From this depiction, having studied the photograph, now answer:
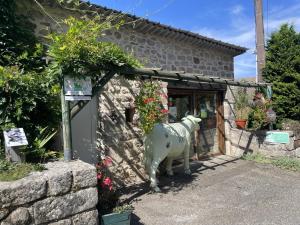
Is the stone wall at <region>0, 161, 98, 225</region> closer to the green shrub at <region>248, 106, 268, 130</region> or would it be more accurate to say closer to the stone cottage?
the stone cottage

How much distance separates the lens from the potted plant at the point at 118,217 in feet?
13.3

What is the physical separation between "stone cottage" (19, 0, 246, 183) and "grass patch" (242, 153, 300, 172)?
3.24 feet

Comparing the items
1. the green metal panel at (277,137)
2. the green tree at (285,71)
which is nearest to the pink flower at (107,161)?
the green metal panel at (277,137)

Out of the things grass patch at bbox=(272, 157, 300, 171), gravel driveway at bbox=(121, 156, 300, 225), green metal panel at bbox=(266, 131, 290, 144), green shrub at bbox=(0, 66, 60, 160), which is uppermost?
green shrub at bbox=(0, 66, 60, 160)

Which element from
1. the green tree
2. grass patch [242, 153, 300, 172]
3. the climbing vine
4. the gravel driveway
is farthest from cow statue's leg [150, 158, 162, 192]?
the green tree

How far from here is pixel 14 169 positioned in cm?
346

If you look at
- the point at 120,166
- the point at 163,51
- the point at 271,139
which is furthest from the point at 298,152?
the point at 120,166

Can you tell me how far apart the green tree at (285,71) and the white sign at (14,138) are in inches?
314

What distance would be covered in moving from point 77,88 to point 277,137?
22.0 ft

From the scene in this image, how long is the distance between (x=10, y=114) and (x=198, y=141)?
6.05 metres

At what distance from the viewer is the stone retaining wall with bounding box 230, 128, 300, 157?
8648 millimetres

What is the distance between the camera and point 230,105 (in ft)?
32.1

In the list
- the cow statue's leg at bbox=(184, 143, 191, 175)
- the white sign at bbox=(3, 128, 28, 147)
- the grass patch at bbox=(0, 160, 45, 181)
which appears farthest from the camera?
the cow statue's leg at bbox=(184, 143, 191, 175)

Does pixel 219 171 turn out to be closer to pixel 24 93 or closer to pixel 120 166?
pixel 120 166
